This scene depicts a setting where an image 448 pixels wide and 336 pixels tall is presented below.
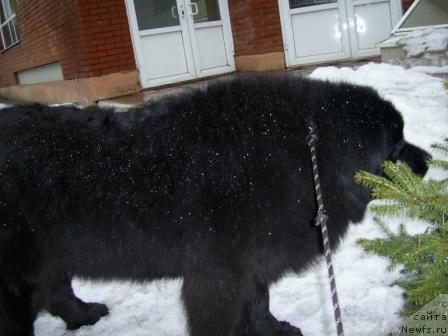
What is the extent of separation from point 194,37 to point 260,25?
3.56ft

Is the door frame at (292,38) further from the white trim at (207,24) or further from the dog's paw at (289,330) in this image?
the dog's paw at (289,330)

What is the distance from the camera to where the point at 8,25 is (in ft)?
37.1

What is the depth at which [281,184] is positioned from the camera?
5.70 feet

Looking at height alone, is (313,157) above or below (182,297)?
above

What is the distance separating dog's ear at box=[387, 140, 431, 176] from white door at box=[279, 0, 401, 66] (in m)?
5.34

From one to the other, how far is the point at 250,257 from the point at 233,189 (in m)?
0.32

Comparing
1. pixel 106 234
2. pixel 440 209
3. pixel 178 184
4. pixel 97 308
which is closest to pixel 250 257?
pixel 178 184

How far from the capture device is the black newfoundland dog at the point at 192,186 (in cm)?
165

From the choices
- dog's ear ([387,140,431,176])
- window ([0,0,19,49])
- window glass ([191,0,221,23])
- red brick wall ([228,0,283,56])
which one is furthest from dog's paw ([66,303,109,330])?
window ([0,0,19,49])

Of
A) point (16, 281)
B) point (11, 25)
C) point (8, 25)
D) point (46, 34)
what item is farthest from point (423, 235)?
point (8, 25)

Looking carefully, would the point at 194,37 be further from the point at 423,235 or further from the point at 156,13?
the point at 423,235

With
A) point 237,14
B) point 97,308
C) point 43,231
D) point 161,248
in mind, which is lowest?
point 97,308

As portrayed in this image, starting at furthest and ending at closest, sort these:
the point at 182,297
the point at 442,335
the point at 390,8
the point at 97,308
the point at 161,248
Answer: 1. the point at 390,8
2. the point at 97,308
3. the point at 182,297
4. the point at 161,248
5. the point at 442,335

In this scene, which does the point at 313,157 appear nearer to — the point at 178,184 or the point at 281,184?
the point at 281,184
